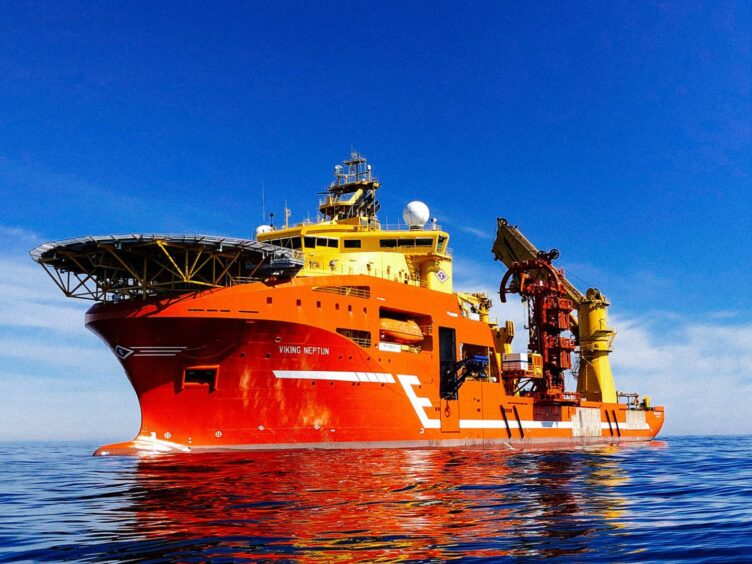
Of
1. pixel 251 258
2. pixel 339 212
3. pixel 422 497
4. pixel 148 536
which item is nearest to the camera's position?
pixel 148 536

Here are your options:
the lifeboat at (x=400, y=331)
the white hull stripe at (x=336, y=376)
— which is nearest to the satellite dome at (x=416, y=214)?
the lifeboat at (x=400, y=331)

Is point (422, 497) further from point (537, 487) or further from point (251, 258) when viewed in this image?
point (251, 258)

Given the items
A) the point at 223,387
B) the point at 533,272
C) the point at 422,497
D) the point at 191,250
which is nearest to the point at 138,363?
the point at 223,387

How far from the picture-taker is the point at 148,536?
32.6 ft

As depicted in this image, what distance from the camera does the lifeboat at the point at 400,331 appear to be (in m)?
31.7

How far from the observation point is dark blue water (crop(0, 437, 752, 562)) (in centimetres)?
890

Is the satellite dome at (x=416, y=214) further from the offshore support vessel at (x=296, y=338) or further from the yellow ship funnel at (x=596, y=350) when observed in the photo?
the yellow ship funnel at (x=596, y=350)

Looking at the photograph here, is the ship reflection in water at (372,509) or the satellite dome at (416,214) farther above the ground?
the satellite dome at (416,214)

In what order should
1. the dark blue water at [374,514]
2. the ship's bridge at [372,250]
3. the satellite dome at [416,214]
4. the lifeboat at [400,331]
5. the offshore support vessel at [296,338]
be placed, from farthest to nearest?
the satellite dome at [416,214]
the ship's bridge at [372,250]
the lifeboat at [400,331]
the offshore support vessel at [296,338]
the dark blue water at [374,514]

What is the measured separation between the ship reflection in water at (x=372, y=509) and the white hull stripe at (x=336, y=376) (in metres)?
5.71

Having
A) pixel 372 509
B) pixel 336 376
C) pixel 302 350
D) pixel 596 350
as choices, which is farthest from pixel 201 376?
pixel 596 350

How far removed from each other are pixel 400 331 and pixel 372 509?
66.4ft

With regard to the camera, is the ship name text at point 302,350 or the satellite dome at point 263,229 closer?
the ship name text at point 302,350

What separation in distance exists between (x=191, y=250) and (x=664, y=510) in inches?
741
